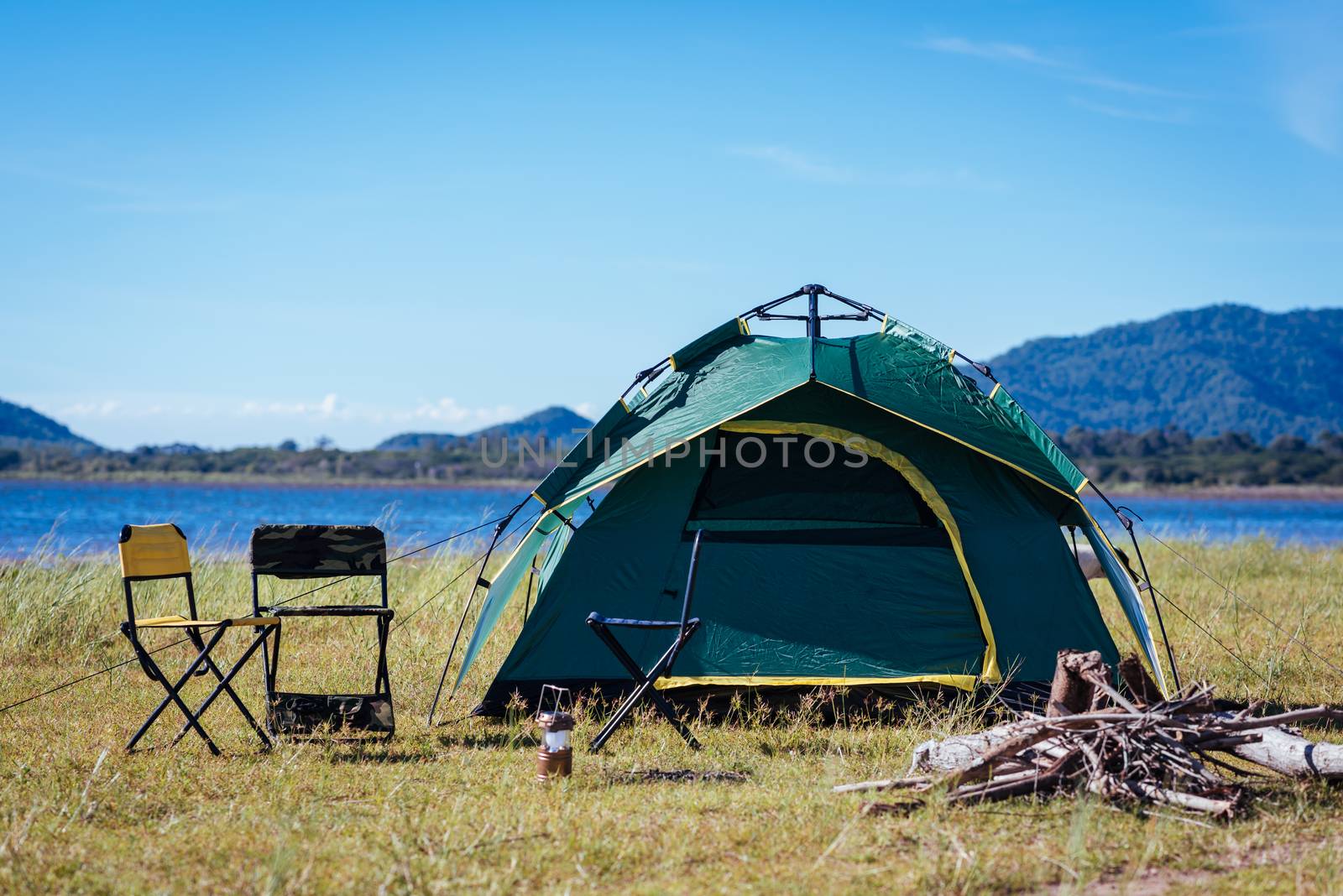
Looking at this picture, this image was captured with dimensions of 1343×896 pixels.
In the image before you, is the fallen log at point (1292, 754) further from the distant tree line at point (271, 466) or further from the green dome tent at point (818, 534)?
the distant tree line at point (271, 466)

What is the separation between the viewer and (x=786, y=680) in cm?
594

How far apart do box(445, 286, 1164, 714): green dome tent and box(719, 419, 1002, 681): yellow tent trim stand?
0.4 inches

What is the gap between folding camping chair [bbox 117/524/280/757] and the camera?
5031 millimetres

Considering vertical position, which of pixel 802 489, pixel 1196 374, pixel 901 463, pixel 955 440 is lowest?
pixel 802 489

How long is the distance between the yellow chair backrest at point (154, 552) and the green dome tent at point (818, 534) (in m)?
1.53

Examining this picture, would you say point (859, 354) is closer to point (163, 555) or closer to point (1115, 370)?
point (163, 555)

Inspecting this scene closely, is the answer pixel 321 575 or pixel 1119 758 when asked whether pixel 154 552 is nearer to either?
pixel 321 575

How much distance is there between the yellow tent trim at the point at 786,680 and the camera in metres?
5.91

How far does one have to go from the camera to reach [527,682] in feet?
19.7

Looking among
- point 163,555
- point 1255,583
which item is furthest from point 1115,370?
point 163,555

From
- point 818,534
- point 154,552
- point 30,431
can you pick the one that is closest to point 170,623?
point 154,552

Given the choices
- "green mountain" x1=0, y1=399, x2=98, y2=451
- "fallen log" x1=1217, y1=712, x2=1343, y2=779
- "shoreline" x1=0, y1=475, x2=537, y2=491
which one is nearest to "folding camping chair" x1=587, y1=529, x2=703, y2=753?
"fallen log" x1=1217, y1=712, x2=1343, y2=779

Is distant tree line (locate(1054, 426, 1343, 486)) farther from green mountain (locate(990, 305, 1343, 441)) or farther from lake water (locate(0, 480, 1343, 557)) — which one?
green mountain (locate(990, 305, 1343, 441))

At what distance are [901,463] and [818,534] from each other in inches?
23.8
